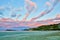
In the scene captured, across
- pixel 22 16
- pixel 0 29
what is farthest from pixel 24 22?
pixel 0 29

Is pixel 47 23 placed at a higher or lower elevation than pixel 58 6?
lower

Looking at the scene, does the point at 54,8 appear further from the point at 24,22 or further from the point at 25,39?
the point at 25,39

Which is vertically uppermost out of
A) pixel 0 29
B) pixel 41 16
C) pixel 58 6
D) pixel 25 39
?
pixel 58 6

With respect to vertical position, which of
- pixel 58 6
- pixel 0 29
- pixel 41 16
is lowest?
pixel 0 29

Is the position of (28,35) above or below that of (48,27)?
below

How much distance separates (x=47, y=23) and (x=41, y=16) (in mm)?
155

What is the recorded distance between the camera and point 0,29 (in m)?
2.18

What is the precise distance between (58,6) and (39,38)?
2.01ft

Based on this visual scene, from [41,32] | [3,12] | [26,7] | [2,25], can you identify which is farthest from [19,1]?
[41,32]

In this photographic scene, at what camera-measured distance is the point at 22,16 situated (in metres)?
A: 2.22

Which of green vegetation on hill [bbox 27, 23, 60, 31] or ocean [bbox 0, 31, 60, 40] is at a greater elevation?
green vegetation on hill [bbox 27, 23, 60, 31]

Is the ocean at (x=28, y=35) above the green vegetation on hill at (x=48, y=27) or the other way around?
the other way around

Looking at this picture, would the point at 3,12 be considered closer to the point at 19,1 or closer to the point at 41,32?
the point at 19,1

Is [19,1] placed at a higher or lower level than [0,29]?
higher
